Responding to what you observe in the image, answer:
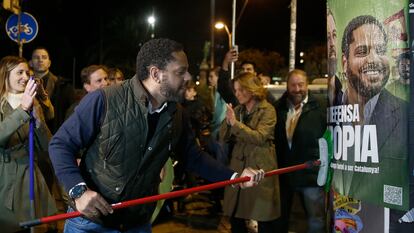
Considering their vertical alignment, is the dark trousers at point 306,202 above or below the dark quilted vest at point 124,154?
below

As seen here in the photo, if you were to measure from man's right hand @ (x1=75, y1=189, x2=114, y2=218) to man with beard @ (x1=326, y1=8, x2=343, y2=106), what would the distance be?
1.50 meters

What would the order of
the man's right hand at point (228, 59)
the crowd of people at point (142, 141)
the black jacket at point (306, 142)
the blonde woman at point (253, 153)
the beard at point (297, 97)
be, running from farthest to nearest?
the man's right hand at point (228, 59), the beard at point (297, 97), the black jacket at point (306, 142), the blonde woman at point (253, 153), the crowd of people at point (142, 141)

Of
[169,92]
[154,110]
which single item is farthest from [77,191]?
[169,92]

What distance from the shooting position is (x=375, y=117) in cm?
257

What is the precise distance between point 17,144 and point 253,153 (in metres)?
2.48

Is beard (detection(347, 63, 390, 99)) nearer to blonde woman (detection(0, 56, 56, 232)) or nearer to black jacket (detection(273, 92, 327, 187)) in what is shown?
blonde woman (detection(0, 56, 56, 232))

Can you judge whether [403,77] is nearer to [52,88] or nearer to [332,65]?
[332,65]

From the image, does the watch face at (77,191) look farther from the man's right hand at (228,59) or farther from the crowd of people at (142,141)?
the man's right hand at (228,59)

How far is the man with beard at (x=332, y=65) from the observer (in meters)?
2.96

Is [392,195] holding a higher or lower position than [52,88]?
lower

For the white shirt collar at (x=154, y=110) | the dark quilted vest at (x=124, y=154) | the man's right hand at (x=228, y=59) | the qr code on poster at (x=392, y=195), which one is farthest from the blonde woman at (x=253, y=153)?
the qr code on poster at (x=392, y=195)

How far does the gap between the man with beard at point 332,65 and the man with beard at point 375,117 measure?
0.12m

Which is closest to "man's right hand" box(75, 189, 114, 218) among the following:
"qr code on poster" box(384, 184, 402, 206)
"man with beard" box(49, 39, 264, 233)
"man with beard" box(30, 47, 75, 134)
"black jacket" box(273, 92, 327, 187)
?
"man with beard" box(49, 39, 264, 233)

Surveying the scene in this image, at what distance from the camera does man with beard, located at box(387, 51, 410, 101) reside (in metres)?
2.41
